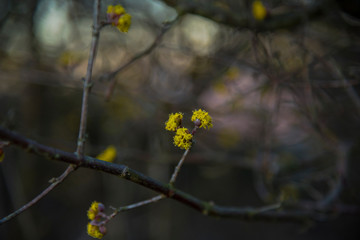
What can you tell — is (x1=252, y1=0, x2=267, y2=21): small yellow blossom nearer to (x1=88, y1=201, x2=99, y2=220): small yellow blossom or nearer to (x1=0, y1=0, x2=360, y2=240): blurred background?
(x1=0, y1=0, x2=360, y2=240): blurred background

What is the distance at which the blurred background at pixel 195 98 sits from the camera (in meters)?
1.96

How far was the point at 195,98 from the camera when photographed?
291cm

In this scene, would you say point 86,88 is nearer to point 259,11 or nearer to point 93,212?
point 93,212

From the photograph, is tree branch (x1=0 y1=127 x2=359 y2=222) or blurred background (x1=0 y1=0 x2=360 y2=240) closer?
tree branch (x1=0 y1=127 x2=359 y2=222)

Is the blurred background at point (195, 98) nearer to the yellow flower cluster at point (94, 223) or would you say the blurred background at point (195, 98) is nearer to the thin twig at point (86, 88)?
the thin twig at point (86, 88)

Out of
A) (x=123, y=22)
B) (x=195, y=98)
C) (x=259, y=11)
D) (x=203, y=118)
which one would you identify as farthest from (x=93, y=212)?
(x=195, y=98)

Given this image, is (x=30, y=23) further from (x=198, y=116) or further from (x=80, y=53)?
(x=198, y=116)

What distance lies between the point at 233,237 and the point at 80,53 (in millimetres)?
3891

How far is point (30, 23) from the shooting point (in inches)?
119

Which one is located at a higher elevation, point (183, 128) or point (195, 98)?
point (183, 128)

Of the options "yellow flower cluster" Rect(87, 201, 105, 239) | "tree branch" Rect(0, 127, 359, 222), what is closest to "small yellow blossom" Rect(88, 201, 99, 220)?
"yellow flower cluster" Rect(87, 201, 105, 239)

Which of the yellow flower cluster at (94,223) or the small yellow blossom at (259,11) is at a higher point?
the small yellow blossom at (259,11)

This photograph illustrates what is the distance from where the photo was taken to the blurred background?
6.42 feet

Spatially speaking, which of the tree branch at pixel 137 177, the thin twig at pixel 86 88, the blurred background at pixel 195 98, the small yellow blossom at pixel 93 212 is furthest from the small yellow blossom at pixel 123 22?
the small yellow blossom at pixel 93 212
